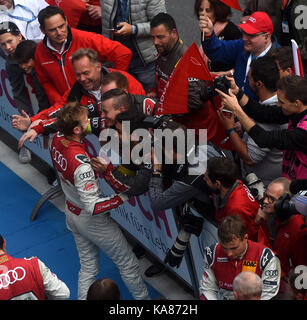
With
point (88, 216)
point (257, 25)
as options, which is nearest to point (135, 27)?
point (257, 25)

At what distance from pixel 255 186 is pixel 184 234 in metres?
0.75

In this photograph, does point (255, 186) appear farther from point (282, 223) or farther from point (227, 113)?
point (227, 113)

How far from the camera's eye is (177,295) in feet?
19.8

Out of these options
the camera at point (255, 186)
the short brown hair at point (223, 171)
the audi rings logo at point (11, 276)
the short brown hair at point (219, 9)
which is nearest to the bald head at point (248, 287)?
the short brown hair at point (223, 171)

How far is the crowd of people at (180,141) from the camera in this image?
4.42 meters

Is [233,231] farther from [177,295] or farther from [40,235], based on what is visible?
[40,235]

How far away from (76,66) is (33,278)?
2.41 meters

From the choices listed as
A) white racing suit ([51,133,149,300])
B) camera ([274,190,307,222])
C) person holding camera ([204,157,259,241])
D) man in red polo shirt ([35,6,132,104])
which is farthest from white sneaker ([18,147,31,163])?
camera ([274,190,307,222])

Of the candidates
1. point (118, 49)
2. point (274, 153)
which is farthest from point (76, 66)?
point (274, 153)

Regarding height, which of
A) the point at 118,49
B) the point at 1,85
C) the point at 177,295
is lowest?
the point at 177,295

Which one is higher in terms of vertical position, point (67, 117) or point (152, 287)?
point (67, 117)
